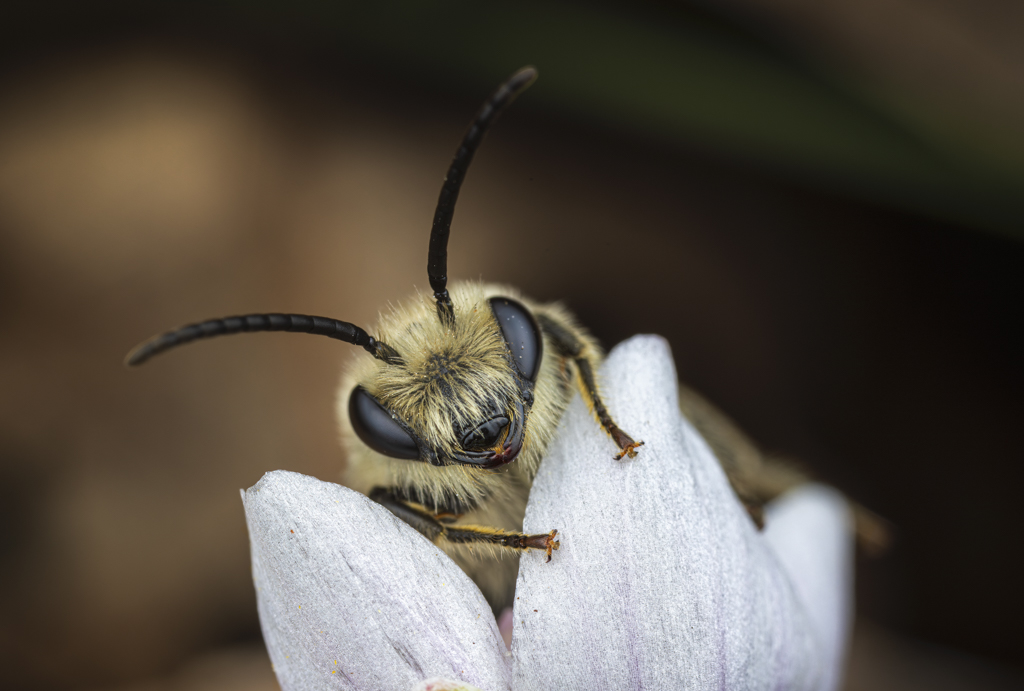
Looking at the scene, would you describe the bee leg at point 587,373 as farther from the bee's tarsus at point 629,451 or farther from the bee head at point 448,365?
the bee head at point 448,365

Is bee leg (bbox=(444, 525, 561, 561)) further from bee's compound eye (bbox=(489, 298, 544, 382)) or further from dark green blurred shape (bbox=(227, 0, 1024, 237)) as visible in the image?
dark green blurred shape (bbox=(227, 0, 1024, 237))

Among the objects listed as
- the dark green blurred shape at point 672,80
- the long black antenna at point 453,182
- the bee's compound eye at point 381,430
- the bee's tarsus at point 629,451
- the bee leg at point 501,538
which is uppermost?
the dark green blurred shape at point 672,80

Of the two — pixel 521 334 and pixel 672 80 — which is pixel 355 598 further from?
pixel 672 80

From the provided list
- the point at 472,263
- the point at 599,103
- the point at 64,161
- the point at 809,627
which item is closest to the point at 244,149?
the point at 64,161

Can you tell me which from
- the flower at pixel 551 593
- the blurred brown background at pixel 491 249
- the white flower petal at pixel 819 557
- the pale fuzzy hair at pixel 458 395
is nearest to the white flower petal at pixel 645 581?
the flower at pixel 551 593

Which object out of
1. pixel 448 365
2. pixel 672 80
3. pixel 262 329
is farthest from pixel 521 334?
pixel 672 80

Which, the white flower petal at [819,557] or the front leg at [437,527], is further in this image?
the white flower petal at [819,557]

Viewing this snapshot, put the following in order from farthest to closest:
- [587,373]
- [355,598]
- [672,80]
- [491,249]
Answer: [491,249], [672,80], [587,373], [355,598]
